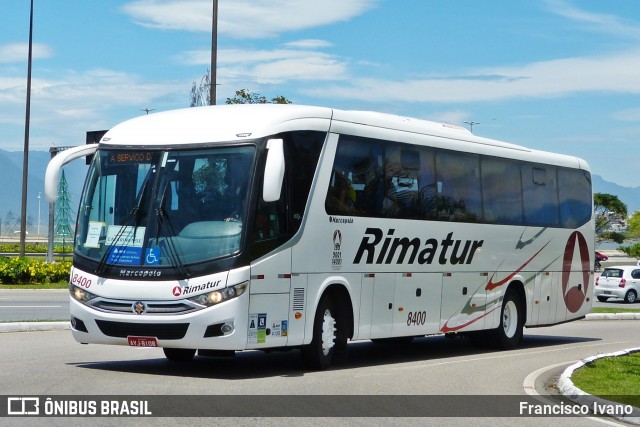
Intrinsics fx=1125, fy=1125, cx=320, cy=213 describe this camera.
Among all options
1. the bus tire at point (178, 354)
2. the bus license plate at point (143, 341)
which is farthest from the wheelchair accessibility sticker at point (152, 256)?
the bus tire at point (178, 354)

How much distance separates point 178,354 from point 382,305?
309 centimetres

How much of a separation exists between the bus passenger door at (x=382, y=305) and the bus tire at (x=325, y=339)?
31.2 inches

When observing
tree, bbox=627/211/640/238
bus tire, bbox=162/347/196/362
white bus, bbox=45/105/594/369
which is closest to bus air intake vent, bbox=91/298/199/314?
white bus, bbox=45/105/594/369

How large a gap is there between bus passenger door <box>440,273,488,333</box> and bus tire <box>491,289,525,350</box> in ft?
2.86

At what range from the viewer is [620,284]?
4519 cm

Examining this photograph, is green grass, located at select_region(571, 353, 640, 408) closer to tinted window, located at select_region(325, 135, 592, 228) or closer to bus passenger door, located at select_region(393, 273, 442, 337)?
bus passenger door, located at select_region(393, 273, 442, 337)

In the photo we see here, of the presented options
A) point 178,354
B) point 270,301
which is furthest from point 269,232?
point 178,354

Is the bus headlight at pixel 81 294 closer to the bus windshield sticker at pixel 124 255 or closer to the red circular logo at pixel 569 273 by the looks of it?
the bus windshield sticker at pixel 124 255

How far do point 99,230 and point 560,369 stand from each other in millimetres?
7098

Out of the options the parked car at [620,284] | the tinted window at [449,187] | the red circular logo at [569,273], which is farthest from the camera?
the parked car at [620,284]

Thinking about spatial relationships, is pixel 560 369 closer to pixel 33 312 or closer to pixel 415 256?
pixel 415 256

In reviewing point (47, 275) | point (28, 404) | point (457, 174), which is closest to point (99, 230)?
point (28, 404)

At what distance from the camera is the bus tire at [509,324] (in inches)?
806

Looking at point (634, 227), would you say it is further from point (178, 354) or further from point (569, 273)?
point (178, 354)
